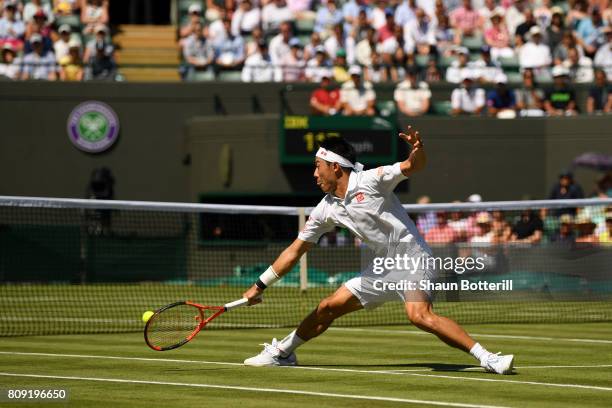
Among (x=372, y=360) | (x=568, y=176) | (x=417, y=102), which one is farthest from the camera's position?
(x=417, y=102)

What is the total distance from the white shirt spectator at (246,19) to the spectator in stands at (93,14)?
9.52ft

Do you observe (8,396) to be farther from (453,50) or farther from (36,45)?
(453,50)

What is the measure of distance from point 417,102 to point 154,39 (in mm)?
6989

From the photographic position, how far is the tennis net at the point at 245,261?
19.2m

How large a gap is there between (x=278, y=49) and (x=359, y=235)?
57.3 ft

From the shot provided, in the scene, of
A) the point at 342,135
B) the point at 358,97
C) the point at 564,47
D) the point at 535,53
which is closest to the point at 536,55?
the point at 535,53

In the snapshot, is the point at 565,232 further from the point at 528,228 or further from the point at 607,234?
the point at 607,234

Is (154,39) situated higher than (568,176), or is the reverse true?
(154,39)

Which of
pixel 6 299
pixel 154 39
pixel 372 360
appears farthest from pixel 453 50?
pixel 372 360

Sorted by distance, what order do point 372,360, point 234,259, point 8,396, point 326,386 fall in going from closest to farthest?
point 8,396 < point 326,386 < point 372,360 < point 234,259

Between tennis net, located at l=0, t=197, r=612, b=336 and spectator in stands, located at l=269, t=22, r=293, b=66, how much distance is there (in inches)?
192

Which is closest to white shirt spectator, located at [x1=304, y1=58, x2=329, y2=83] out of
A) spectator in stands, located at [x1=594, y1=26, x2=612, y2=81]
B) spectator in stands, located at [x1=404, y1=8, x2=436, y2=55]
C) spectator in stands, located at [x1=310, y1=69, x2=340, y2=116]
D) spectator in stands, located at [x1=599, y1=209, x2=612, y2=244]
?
spectator in stands, located at [x1=310, y1=69, x2=340, y2=116]

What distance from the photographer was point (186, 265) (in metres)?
25.0

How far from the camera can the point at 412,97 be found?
1115 inches
